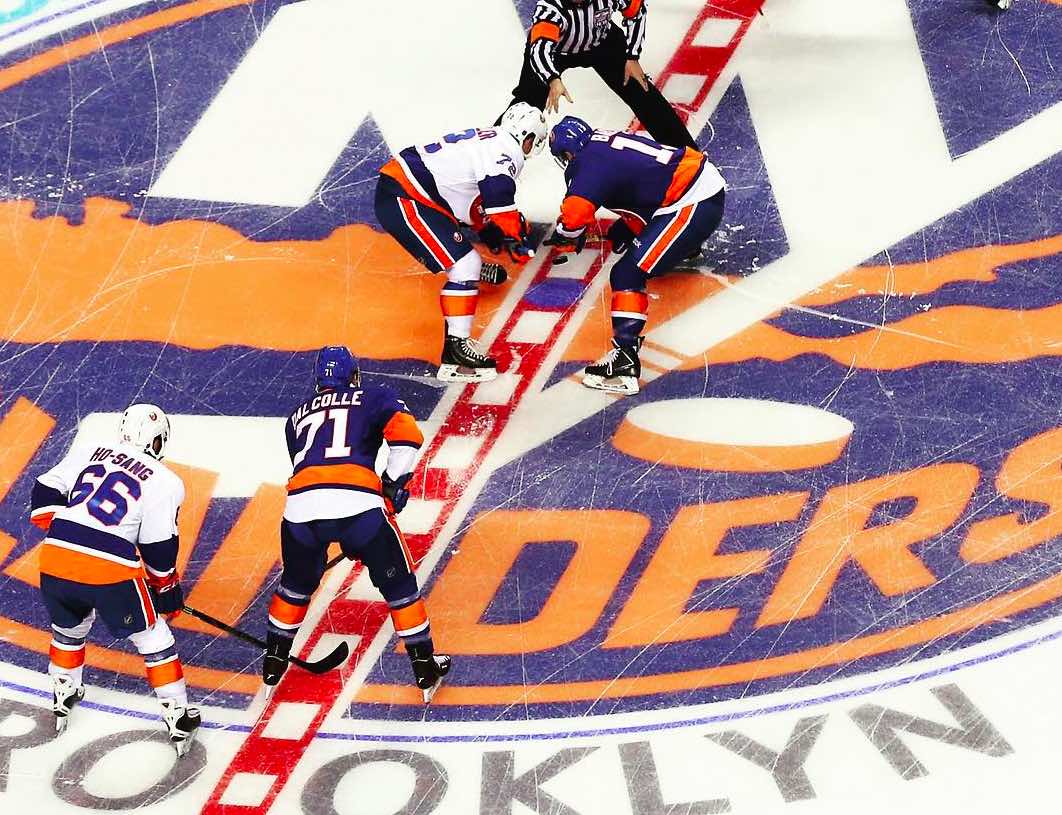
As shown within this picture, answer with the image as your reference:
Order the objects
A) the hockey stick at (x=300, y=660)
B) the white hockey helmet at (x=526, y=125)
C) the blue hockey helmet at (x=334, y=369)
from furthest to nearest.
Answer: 1. the white hockey helmet at (x=526, y=125)
2. the blue hockey helmet at (x=334, y=369)
3. the hockey stick at (x=300, y=660)

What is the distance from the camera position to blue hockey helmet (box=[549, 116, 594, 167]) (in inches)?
276

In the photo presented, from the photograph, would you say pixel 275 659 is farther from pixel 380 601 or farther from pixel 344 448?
pixel 344 448

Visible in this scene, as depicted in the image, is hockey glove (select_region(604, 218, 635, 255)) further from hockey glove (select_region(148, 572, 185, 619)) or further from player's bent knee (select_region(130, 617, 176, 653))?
player's bent knee (select_region(130, 617, 176, 653))

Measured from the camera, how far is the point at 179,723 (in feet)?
18.4

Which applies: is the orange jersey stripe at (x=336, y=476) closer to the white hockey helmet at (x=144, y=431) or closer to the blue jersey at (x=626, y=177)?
the white hockey helmet at (x=144, y=431)

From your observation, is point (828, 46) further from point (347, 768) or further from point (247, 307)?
point (347, 768)

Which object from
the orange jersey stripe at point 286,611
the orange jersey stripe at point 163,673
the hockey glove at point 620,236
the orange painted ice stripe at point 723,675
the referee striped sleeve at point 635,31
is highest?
the referee striped sleeve at point 635,31

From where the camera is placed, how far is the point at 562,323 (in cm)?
745

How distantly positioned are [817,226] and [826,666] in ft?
9.04

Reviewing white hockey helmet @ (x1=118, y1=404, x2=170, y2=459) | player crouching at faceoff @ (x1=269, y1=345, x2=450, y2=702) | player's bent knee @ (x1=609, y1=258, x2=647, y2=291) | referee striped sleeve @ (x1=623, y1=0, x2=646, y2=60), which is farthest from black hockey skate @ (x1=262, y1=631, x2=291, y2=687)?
referee striped sleeve @ (x1=623, y1=0, x2=646, y2=60)

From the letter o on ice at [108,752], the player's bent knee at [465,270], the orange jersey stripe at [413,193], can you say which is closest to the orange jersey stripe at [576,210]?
the player's bent knee at [465,270]

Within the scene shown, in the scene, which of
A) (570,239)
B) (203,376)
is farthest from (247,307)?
(570,239)

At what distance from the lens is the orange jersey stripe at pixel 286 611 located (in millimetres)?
5801

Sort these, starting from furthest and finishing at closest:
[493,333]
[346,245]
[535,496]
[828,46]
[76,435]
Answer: [828,46] → [346,245] → [493,333] → [76,435] → [535,496]
